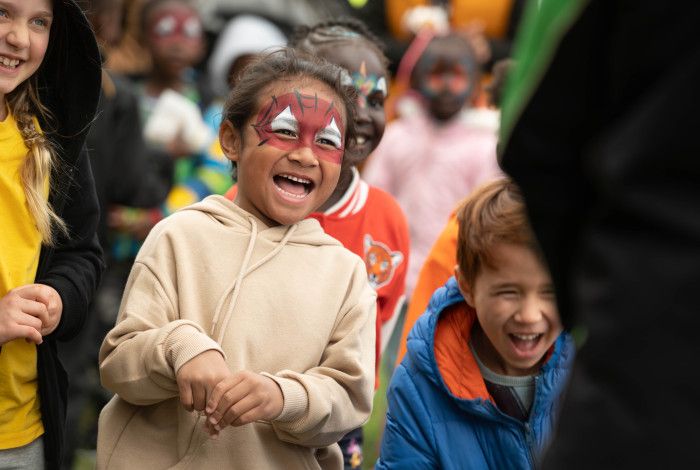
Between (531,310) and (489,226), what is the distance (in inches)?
12.0

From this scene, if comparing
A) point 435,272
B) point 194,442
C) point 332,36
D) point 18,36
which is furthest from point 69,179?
point 332,36

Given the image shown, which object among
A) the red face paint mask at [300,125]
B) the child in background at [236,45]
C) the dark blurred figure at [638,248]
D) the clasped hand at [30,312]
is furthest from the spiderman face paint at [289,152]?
the child in background at [236,45]

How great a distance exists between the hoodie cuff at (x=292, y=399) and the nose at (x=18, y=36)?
3.68ft

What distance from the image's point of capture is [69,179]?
340 cm

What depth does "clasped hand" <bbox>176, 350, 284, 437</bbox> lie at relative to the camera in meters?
2.86

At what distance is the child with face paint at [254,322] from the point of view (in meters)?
2.97

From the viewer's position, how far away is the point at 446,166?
7.44 meters

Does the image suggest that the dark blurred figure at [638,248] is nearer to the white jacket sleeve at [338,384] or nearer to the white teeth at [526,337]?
the white jacket sleeve at [338,384]

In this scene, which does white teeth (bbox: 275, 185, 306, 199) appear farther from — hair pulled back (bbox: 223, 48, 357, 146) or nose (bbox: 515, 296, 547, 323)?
nose (bbox: 515, 296, 547, 323)

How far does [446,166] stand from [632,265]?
5863 mm

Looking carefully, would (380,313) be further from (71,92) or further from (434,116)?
(434,116)

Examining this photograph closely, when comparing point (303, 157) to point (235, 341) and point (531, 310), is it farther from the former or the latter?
point (531, 310)

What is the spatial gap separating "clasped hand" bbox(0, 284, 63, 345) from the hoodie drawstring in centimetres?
45

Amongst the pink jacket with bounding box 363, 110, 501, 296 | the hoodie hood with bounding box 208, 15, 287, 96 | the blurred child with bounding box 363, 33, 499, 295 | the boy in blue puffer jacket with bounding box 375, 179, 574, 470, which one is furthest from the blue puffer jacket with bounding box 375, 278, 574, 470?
the hoodie hood with bounding box 208, 15, 287, 96
